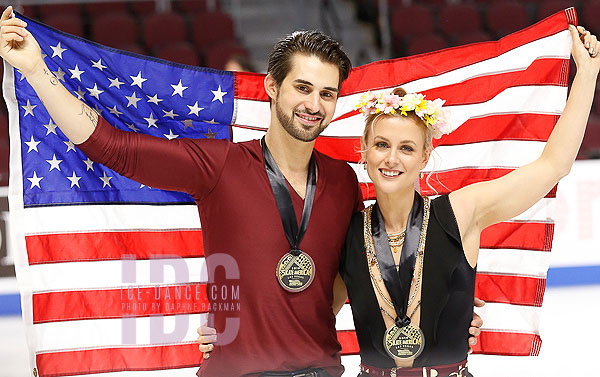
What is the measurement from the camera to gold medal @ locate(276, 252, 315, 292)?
8.36ft


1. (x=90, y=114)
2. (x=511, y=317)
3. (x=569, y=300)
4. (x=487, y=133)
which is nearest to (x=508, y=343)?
(x=511, y=317)

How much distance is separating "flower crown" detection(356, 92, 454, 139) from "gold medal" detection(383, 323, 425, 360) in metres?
0.71

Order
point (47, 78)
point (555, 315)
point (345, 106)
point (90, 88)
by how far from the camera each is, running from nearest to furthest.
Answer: point (47, 78) < point (90, 88) < point (345, 106) < point (555, 315)

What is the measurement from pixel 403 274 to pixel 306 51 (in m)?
0.86

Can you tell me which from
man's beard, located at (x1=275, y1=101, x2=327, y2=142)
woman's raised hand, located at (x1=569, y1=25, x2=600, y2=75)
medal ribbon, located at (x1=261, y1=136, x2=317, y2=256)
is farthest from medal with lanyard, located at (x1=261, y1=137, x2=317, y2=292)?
woman's raised hand, located at (x1=569, y1=25, x2=600, y2=75)

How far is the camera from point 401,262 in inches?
101

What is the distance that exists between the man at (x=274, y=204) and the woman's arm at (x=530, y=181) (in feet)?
1.44

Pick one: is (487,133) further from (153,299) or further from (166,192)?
(153,299)

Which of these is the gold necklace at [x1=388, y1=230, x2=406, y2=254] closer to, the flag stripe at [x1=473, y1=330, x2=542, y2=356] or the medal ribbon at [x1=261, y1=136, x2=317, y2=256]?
the medal ribbon at [x1=261, y1=136, x2=317, y2=256]

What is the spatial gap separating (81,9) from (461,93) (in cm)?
762

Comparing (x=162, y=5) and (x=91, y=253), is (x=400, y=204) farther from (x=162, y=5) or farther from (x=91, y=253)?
(x=162, y=5)

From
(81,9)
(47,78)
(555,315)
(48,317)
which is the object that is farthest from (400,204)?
(81,9)

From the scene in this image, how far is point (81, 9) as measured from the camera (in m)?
9.80

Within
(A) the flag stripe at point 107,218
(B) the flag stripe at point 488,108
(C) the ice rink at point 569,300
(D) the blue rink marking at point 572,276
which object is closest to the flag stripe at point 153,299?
(A) the flag stripe at point 107,218
